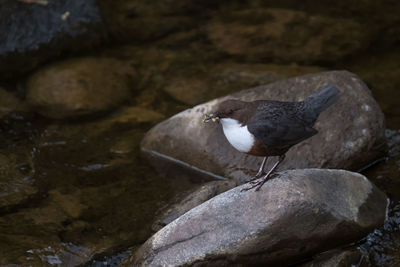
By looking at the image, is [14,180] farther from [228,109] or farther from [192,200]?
[228,109]

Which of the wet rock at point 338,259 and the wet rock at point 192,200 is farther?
the wet rock at point 192,200

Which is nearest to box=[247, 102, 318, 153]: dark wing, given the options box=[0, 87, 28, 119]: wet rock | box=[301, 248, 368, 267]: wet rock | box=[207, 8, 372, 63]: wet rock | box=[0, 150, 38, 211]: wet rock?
box=[301, 248, 368, 267]: wet rock

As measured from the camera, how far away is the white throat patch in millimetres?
3549

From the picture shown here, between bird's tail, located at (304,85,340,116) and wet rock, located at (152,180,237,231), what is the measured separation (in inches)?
39.9

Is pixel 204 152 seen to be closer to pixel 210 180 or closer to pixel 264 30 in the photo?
pixel 210 180

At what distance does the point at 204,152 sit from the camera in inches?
190

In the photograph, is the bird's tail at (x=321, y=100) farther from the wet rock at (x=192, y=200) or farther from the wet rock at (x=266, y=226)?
the wet rock at (x=192, y=200)

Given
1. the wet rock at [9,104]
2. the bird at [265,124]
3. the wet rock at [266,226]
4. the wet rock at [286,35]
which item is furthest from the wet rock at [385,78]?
the wet rock at [9,104]

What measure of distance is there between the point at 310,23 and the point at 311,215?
15.3ft

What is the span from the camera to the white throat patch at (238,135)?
355 centimetres

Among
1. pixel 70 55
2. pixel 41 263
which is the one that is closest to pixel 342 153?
pixel 41 263

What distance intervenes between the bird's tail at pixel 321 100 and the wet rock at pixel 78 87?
266 centimetres

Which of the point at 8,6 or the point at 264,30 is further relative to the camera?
the point at 264,30

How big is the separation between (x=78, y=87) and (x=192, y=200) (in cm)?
244
